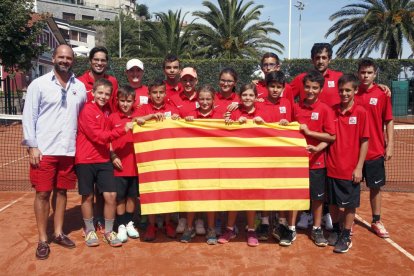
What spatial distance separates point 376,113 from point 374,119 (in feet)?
0.27

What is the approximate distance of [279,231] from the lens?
5250 mm

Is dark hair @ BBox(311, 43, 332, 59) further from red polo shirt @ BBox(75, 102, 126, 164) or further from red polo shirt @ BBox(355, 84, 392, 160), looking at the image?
red polo shirt @ BBox(75, 102, 126, 164)

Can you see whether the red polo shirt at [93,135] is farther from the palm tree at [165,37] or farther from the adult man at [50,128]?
the palm tree at [165,37]

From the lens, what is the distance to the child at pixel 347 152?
4.82 metres

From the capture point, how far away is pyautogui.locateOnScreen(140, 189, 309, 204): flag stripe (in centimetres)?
500

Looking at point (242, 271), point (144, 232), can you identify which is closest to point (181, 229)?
point (144, 232)

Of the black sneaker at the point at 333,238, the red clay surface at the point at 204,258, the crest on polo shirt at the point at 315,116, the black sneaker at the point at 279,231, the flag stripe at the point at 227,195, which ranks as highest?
the crest on polo shirt at the point at 315,116

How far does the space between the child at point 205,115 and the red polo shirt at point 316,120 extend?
1.06 m

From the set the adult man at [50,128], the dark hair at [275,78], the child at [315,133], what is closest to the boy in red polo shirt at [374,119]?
the child at [315,133]

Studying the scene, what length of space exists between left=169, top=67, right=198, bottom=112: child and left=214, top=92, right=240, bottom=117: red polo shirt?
31cm

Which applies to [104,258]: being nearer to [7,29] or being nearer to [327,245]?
[327,245]

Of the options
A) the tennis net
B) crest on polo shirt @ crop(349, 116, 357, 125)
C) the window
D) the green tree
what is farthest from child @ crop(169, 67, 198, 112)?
the window

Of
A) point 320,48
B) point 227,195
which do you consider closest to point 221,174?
point 227,195

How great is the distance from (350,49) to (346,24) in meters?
1.65
